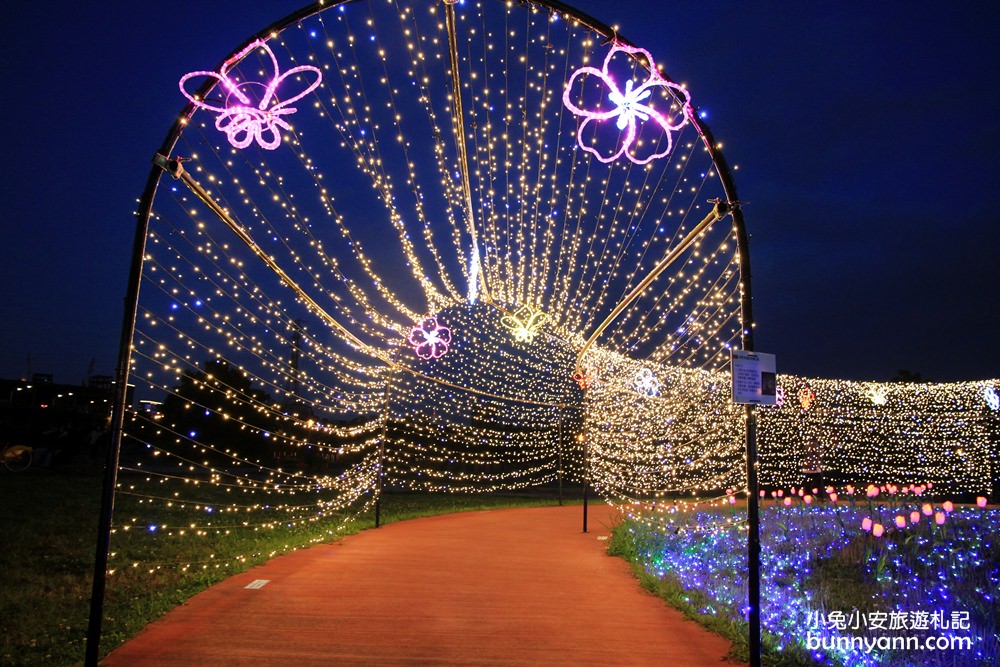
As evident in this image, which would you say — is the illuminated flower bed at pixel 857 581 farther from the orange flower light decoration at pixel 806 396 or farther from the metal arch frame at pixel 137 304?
the orange flower light decoration at pixel 806 396

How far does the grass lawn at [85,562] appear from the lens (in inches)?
164

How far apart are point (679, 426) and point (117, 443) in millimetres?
11473

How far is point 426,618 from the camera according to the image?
461cm

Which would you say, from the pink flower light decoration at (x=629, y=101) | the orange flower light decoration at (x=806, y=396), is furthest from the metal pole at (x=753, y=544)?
the orange flower light decoration at (x=806, y=396)

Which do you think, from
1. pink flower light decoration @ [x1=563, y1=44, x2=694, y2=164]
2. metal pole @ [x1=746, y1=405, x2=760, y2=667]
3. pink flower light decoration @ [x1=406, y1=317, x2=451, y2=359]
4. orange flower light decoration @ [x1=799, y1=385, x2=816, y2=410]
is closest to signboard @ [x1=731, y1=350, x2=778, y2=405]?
metal pole @ [x1=746, y1=405, x2=760, y2=667]

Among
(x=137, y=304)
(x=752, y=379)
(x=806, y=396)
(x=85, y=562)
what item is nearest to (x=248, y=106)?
(x=137, y=304)

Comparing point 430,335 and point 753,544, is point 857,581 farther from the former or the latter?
point 430,335

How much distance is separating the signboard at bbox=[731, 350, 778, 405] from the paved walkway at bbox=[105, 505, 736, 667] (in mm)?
1617

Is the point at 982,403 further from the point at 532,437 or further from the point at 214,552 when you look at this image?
the point at 214,552

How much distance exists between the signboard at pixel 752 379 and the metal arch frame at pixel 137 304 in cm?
17

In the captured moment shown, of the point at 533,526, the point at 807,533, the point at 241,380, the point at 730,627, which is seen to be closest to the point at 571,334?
the point at 533,526

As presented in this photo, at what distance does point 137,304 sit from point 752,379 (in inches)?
148

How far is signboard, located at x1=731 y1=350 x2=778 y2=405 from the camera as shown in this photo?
3.87 meters

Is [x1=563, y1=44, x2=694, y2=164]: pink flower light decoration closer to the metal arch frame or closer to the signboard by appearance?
the metal arch frame
